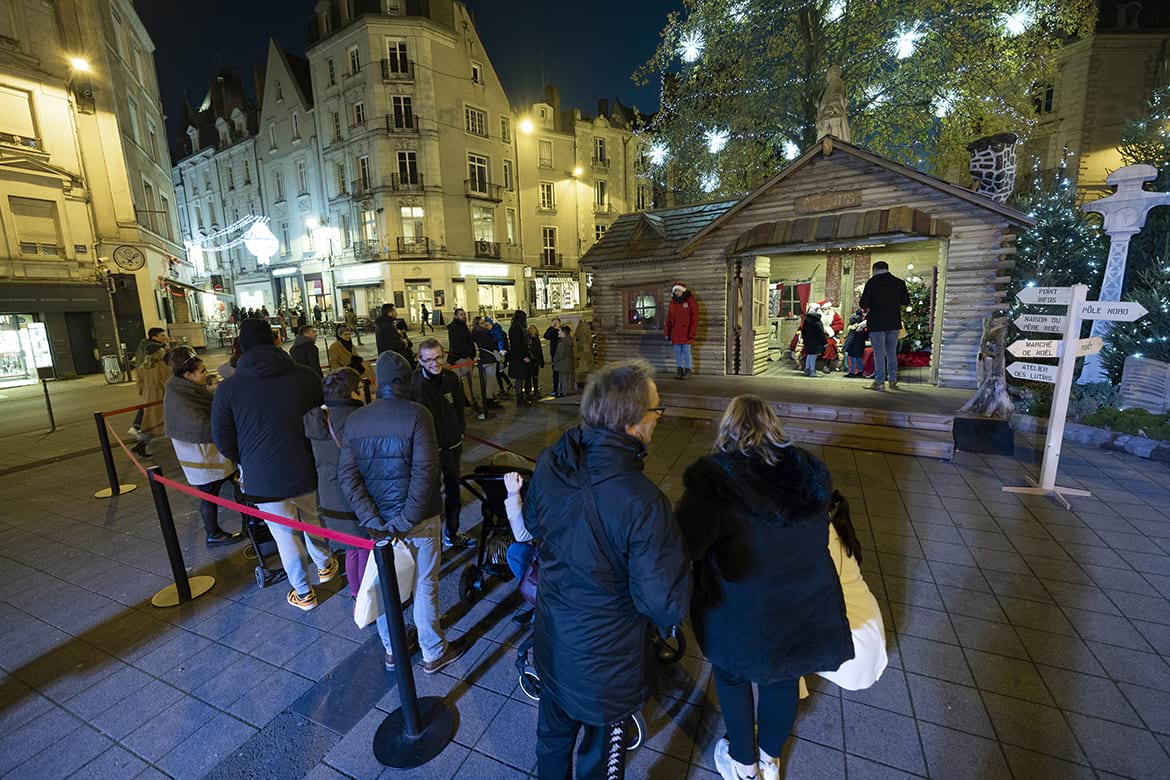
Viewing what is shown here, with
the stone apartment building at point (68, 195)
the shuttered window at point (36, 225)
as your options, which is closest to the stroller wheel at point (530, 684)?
the stone apartment building at point (68, 195)

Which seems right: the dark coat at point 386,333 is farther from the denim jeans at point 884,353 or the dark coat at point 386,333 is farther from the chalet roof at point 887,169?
the denim jeans at point 884,353

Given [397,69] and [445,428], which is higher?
[397,69]

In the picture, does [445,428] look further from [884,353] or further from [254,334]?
[884,353]

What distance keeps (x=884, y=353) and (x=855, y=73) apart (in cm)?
1120

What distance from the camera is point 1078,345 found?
221 inches

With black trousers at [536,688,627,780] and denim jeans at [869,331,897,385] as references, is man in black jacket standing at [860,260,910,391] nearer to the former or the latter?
denim jeans at [869,331,897,385]

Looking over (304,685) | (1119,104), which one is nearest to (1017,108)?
(1119,104)

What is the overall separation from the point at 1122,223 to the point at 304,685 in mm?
13085

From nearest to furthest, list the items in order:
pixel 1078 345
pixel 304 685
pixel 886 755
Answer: pixel 886 755
pixel 304 685
pixel 1078 345

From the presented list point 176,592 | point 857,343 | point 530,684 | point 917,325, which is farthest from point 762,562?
point 917,325

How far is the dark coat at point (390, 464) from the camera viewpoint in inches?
124

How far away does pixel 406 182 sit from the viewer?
30922mm

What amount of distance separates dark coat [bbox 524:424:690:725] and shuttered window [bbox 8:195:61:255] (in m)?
24.5

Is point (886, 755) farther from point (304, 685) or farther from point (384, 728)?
point (304, 685)
